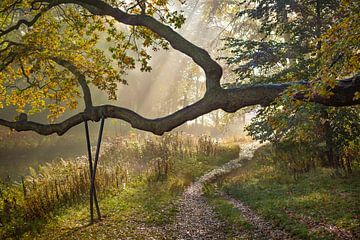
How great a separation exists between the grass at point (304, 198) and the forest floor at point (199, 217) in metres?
0.02

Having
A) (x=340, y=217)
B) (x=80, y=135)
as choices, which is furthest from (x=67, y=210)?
(x=80, y=135)

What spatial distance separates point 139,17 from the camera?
7.12 m

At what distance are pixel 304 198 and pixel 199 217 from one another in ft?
9.71

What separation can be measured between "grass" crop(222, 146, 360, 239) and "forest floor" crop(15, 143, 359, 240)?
0.02m

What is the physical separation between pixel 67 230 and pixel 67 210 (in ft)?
5.26

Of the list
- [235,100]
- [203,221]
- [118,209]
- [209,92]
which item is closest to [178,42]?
[209,92]

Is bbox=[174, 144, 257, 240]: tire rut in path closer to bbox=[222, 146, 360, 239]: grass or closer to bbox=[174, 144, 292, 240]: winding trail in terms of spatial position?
bbox=[174, 144, 292, 240]: winding trail

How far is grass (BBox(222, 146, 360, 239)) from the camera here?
24.2ft

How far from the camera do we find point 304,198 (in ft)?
30.5

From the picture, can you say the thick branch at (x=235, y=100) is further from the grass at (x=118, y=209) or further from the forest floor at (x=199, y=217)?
the grass at (x=118, y=209)

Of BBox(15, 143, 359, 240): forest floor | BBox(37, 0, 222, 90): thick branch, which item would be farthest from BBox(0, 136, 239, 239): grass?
BBox(37, 0, 222, 90): thick branch

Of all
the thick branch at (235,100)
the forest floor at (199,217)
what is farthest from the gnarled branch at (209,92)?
the forest floor at (199,217)

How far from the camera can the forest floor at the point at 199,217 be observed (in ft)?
25.1

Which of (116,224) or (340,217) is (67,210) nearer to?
(116,224)
